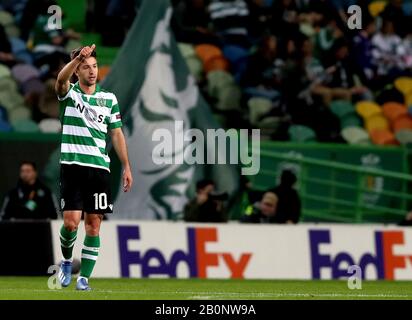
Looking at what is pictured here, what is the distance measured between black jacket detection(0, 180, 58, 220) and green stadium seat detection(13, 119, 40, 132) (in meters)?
2.65

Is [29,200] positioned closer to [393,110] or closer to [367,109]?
[367,109]

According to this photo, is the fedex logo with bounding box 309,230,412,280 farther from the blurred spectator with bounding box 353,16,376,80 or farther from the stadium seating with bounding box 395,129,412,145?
the blurred spectator with bounding box 353,16,376,80

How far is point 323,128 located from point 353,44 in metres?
2.53

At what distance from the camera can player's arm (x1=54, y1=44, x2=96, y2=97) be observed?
13039 millimetres

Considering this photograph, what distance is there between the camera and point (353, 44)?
25.9 meters

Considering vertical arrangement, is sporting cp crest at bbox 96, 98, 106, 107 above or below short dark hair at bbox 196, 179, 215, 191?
above

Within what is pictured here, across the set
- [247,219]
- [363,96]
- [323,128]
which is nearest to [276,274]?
[247,219]

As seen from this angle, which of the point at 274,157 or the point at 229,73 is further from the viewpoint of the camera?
the point at 229,73

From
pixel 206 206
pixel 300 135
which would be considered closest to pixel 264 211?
pixel 206 206

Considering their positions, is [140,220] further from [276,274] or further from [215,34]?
[215,34]

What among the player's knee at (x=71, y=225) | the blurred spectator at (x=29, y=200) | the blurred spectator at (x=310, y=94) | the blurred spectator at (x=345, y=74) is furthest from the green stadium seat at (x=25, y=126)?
the player's knee at (x=71, y=225)

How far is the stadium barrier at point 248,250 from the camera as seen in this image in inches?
738

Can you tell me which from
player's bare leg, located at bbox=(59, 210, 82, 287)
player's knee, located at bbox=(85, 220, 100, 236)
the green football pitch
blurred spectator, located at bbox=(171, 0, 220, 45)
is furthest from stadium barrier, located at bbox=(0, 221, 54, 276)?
blurred spectator, located at bbox=(171, 0, 220, 45)

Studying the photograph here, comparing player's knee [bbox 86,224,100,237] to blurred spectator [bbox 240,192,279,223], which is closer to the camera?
player's knee [bbox 86,224,100,237]
